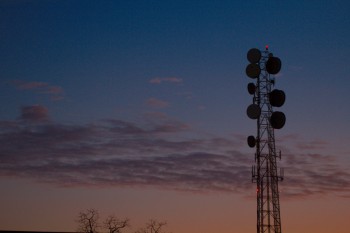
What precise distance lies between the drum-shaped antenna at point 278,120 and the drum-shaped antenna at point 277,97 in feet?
2.59

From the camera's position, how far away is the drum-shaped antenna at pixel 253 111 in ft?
162

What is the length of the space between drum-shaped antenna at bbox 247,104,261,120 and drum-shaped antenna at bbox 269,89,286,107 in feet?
4.36

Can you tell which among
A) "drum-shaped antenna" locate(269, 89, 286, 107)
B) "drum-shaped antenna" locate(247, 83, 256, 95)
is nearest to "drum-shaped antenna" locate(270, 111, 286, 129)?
"drum-shaped antenna" locate(269, 89, 286, 107)

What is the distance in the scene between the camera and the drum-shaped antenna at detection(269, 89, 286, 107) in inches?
1927

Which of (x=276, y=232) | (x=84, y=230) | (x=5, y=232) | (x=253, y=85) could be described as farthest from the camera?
(x=5, y=232)

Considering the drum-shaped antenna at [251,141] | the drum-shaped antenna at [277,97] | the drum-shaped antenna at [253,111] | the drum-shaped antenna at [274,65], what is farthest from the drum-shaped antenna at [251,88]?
the drum-shaped antenna at [251,141]

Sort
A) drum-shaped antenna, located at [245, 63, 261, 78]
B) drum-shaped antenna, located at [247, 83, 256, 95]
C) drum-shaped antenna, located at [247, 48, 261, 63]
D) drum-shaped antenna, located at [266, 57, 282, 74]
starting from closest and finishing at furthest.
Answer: drum-shaped antenna, located at [266, 57, 282, 74]
drum-shaped antenna, located at [245, 63, 261, 78]
drum-shaped antenna, located at [247, 48, 261, 63]
drum-shaped antenna, located at [247, 83, 256, 95]

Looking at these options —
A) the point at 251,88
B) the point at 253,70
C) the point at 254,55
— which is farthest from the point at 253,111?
the point at 254,55

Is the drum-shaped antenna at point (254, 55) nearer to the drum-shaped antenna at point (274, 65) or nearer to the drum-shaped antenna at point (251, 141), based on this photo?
the drum-shaped antenna at point (274, 65)

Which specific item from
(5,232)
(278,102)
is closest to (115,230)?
(278,102)

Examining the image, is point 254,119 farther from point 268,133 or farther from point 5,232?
point 5,232

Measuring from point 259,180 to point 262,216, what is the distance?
2911 millimetres

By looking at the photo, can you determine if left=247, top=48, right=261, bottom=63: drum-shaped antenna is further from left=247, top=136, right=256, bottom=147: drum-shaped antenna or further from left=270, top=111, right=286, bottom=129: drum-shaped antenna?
left=247, top=136, right=256, bottom=147: drum-shaped antenna

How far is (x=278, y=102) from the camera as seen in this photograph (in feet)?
161
